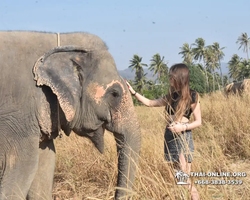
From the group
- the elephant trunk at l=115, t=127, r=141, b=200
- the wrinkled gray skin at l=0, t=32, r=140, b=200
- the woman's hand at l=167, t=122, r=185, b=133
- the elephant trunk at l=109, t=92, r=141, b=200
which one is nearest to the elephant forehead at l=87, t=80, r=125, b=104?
the wrinkled gray skin at l=0, t=32, r=140, b=200

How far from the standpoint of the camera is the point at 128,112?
365 cm

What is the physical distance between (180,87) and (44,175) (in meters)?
1.88

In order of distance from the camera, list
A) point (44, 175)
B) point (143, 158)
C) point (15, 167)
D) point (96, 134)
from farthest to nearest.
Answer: point (143, 158), point (44, 175), point (96, 134), point (15, 167)

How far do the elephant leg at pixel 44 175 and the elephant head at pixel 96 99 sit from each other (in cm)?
50

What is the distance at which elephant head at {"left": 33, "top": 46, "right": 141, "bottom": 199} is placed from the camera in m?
3.38

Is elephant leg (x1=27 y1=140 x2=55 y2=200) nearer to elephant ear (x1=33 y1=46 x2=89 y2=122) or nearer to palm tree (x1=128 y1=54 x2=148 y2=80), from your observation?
elephant ear (x1=33 y1=46 x2=89 y2=122)

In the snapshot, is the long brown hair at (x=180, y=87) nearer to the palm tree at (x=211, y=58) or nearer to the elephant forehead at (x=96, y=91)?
the elephant forehead at (x=96, y=91)

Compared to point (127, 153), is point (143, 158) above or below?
below

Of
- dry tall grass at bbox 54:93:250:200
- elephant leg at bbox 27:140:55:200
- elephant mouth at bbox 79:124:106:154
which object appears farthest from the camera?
dry tall grass at bbox 54:93:250:200

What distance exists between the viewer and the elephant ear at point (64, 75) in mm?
3297

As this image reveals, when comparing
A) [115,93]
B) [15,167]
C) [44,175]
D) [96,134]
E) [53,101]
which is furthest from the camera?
[44,175]

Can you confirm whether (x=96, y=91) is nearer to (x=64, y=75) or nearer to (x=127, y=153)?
(x=64, y=75)

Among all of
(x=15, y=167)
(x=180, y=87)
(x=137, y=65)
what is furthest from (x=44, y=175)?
(x=137, y=65)

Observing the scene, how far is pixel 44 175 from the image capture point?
4.06 metres
